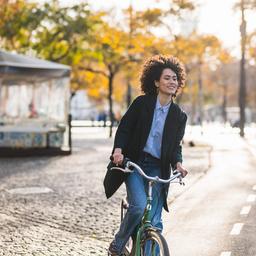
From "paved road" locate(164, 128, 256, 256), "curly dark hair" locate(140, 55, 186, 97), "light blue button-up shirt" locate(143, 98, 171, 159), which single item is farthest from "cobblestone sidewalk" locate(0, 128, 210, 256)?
"curly dark hair" locate(140, 55, 186, 97)

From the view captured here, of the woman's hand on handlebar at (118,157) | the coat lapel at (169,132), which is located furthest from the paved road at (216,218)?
the woman's hand on handlebar at (118,157)

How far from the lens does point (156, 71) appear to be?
5137mm

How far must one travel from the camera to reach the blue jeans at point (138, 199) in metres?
4.91

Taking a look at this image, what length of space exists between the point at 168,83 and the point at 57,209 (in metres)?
4.91

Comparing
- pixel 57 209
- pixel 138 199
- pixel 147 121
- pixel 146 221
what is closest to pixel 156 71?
pixel 147 121

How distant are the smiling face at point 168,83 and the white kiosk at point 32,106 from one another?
1567cm

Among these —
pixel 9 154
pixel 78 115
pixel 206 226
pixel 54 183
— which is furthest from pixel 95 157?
Result: pixel 78 115

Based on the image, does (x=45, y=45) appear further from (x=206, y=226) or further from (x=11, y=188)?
(x=206, y=226)

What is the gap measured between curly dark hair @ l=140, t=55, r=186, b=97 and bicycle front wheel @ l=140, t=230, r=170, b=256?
1187 mm

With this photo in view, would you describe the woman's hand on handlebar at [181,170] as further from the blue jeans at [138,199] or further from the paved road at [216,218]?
the paved road at [216,218]

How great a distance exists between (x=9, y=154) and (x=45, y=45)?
1706 cm

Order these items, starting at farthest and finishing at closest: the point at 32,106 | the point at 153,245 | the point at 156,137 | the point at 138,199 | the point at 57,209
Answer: the point at 32,106
the point at 57,209
the point at 156,137
the point at 138,199
the point at 153,245

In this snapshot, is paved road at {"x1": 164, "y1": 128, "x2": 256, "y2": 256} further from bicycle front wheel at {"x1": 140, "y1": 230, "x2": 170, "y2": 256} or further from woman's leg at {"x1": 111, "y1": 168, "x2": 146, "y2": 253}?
bicycle front wheel at {"x1": 140, "y1": 230, "x2": 170, "y2": 256}

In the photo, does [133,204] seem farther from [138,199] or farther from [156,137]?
[156,137]
